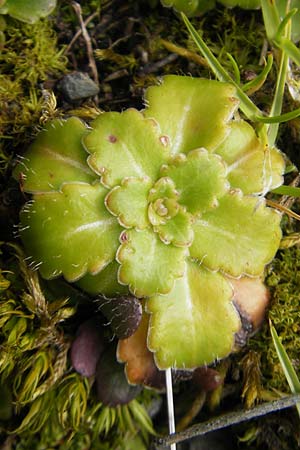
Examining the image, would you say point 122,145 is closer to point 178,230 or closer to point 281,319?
point 178,230

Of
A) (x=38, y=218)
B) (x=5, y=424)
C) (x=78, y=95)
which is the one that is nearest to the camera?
(x=38, y=218)

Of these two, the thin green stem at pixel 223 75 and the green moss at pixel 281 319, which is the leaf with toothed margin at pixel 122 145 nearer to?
the thin green stem at pixel 223 75

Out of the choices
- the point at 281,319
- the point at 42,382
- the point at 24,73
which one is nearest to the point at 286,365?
the point at 281,319

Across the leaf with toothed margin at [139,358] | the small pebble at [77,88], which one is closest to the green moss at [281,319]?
the leaf with toothed margin at [139,358]

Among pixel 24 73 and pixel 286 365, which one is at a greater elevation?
pixel 24 73

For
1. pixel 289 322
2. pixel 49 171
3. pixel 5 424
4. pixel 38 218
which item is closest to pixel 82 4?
pixel 49 171

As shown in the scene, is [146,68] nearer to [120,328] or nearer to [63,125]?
[63,125]

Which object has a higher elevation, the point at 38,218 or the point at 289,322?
the point at 38,218
